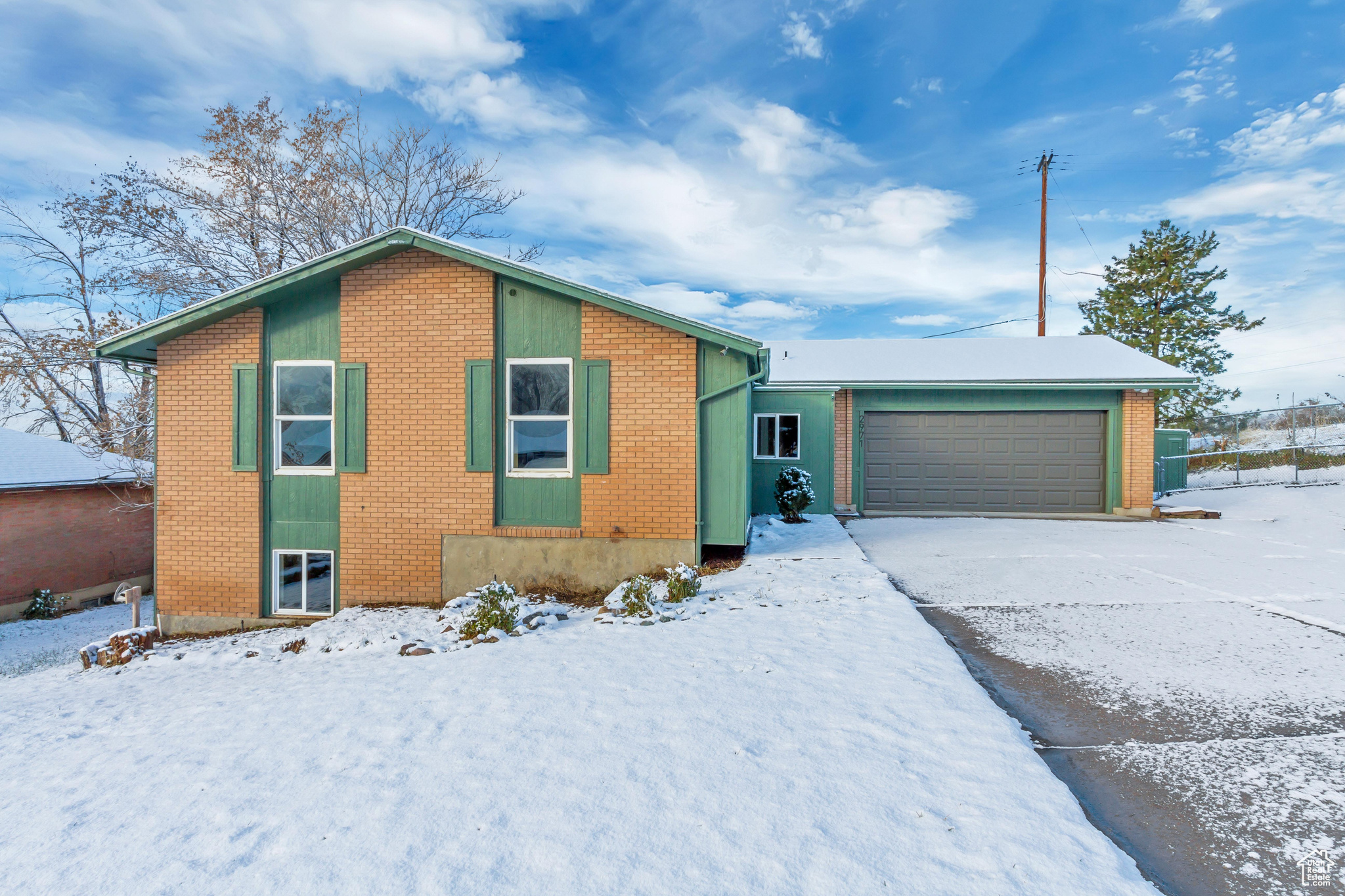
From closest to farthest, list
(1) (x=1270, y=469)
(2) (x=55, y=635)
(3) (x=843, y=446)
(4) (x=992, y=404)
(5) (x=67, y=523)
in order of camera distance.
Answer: (2) (x=55, y=635) → (4) (x=992, y=404) → (3) (x=843, y=446) → (5) (x=67, y=523) → (1) (x=1270, y=469)

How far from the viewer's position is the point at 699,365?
768 centimetres

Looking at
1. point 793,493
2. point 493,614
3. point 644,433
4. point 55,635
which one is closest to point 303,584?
point 493,614

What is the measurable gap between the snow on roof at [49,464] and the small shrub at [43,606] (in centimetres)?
271

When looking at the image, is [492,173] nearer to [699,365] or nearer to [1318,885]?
[699,365]

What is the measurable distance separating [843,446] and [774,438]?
1705mm

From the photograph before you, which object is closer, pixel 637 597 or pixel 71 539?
pixel 637 597

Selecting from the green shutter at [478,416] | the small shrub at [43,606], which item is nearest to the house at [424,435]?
the green shutter at [478,416]

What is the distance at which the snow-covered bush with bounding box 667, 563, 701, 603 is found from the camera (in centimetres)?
636

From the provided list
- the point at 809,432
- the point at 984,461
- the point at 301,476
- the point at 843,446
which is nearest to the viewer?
the point at 301,476

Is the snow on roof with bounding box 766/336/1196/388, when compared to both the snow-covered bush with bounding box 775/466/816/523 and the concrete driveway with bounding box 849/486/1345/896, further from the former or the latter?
the concrete driveway with bounding box 849/486/1345/896

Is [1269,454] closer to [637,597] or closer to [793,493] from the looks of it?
[793,493]

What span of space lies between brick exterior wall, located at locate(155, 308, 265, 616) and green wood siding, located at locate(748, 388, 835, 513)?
9.24 metres

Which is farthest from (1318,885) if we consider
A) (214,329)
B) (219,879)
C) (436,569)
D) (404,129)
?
(404,129)

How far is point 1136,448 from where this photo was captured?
42.6 feet
